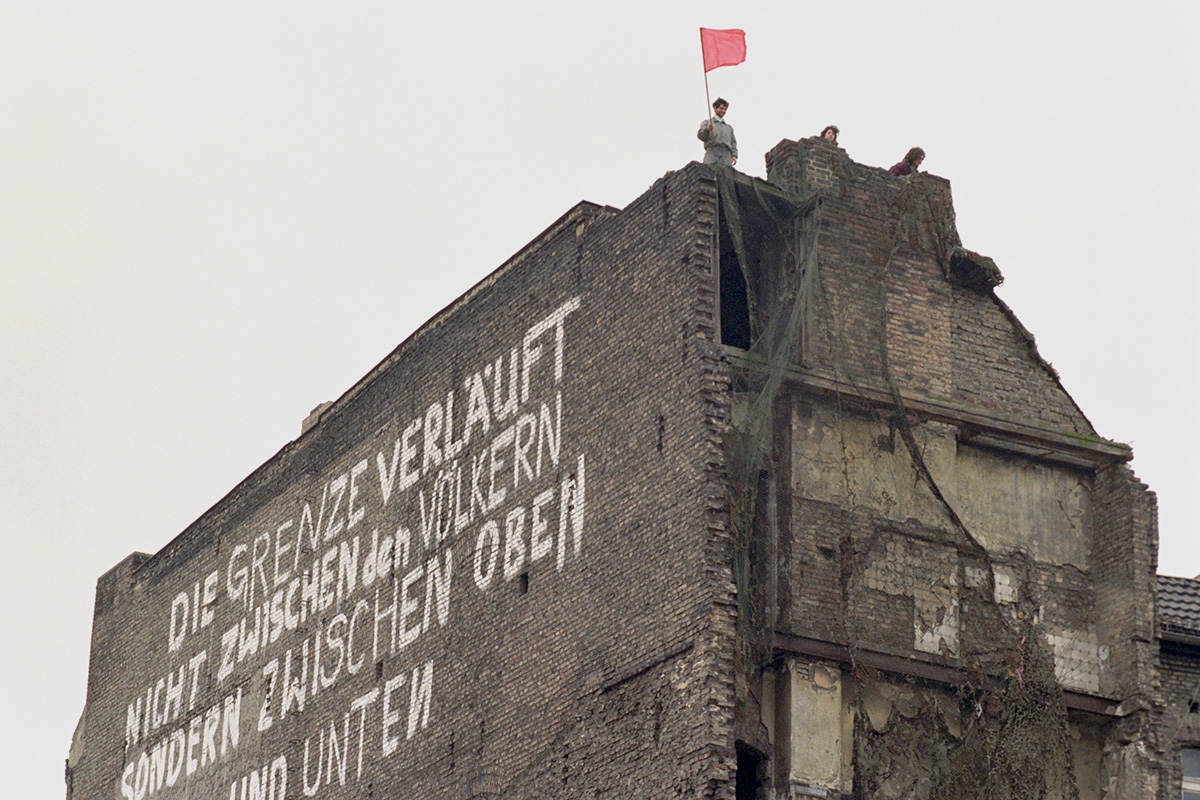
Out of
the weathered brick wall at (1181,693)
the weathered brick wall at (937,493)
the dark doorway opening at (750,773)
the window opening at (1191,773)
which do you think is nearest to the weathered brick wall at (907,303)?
the weathered brick wall at (937,493)

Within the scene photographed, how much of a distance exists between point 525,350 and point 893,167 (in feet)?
16.0

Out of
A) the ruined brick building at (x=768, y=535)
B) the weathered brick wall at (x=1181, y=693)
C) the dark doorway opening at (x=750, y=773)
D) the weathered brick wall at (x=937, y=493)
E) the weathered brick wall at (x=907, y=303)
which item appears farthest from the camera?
the weathered brick wall at (x=1181, y=693)

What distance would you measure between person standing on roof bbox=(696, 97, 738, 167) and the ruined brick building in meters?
0.63

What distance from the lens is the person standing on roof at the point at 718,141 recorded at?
27.7 metres

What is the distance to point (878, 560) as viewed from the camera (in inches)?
1030

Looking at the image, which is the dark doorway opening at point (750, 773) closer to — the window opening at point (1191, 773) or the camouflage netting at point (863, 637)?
the camouflage netting at point (863, 637)

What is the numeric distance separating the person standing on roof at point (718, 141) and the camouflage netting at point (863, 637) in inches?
32.6

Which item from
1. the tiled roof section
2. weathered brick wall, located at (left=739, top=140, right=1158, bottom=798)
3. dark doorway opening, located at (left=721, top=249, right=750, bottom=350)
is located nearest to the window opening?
the tiled roof section

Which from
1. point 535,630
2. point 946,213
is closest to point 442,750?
point 535,630

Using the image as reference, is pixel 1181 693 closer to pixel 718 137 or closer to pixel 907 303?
pixel 907 303

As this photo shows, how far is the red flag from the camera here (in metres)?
28.1

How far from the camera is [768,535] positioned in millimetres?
25859

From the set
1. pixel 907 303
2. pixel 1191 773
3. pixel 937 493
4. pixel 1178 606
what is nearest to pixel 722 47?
pixel 907 303

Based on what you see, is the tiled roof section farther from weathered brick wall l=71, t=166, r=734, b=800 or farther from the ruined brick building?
weathered brick wall l=71, t=166, r=734, b=800
